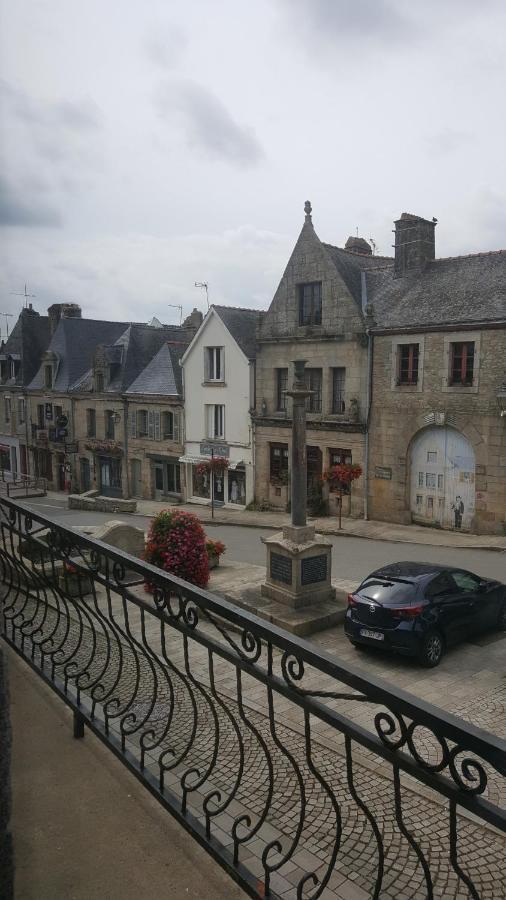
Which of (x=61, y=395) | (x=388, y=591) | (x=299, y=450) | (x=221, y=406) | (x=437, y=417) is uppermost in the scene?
(x=61, y=395)

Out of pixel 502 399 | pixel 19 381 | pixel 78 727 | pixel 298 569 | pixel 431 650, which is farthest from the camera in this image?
pixel 19 381

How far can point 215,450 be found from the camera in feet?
103

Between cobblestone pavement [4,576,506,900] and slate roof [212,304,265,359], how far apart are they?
75.0 feet

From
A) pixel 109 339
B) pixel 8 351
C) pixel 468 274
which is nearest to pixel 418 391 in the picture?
pixel 468 274

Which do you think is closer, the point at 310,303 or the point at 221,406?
the point at 310,303

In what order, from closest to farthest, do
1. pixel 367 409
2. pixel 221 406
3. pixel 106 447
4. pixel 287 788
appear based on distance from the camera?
pixel 287 788 < pixel 367 409 < pixel 221 406 < pixel 106 447

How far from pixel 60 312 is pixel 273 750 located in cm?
4466

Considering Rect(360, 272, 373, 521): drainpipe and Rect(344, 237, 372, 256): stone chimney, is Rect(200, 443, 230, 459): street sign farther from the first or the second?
Rect(344, 237, 372, 256): stone chimney

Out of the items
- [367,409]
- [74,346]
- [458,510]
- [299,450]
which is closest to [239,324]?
[367,409]

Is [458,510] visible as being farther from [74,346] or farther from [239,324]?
[74,346]

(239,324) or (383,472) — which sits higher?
(239,324)

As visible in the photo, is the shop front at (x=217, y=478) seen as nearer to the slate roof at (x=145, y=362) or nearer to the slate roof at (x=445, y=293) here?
the slate roof at (x=145, y=362)

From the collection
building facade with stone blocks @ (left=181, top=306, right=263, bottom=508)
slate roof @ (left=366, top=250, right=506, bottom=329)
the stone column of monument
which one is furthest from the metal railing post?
building facade with stone blocks @ (left=181, top=306, right=263, bottom=508)

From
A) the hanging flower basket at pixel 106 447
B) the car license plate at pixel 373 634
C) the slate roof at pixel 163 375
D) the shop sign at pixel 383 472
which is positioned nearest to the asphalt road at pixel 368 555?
the shop sign at pixel 383 472
